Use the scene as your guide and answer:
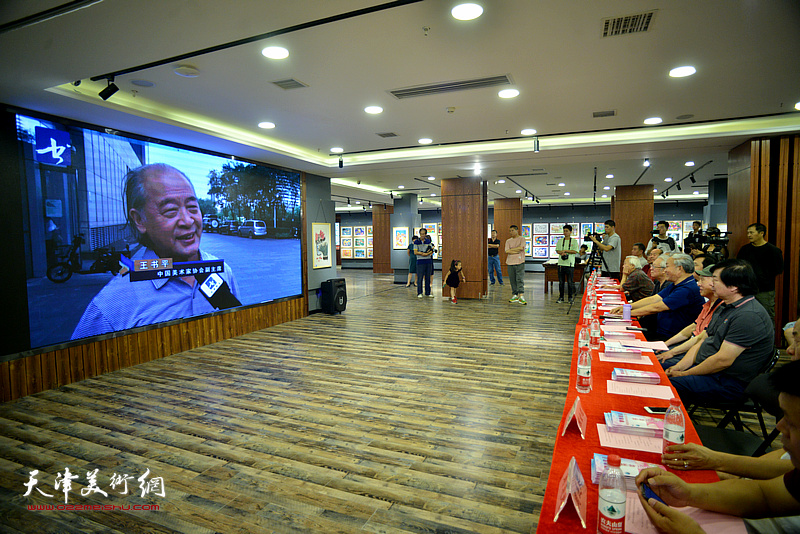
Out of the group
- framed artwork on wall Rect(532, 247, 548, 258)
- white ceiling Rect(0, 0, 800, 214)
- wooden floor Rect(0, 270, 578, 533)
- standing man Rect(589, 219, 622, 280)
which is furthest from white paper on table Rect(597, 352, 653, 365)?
framed artwork on wall Rect(532, 247, 548, 258)

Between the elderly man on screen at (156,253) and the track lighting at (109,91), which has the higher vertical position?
the track lighting at (109,91)

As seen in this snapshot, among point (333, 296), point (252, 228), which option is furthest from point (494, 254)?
point (252, 228)

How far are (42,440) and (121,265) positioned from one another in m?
2.52

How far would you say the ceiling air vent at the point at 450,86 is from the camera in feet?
14.2

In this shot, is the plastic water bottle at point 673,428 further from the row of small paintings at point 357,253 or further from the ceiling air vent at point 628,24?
the row of small paintings at point 357,253

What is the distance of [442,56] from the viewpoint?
147 inches

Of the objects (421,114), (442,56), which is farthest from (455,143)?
(442,56)

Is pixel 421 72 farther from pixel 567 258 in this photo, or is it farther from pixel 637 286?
pixel 567 258

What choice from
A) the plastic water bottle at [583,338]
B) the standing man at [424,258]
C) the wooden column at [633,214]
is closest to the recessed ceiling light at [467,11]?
the plastic water bottle at [583,338]

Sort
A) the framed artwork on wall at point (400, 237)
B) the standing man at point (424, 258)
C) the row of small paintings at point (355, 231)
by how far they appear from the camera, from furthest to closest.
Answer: the row of small paintings at point (355, 231)
the framed artwork on wall at point (400, 237)
the standing man at point (424, 258)

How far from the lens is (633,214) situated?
12.5 m

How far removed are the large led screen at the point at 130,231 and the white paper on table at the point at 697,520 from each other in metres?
5.72

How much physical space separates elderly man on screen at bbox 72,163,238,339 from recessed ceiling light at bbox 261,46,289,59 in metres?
3.12

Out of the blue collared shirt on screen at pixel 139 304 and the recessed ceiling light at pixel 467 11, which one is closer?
the recessed ceiling light at pixel 467 11
